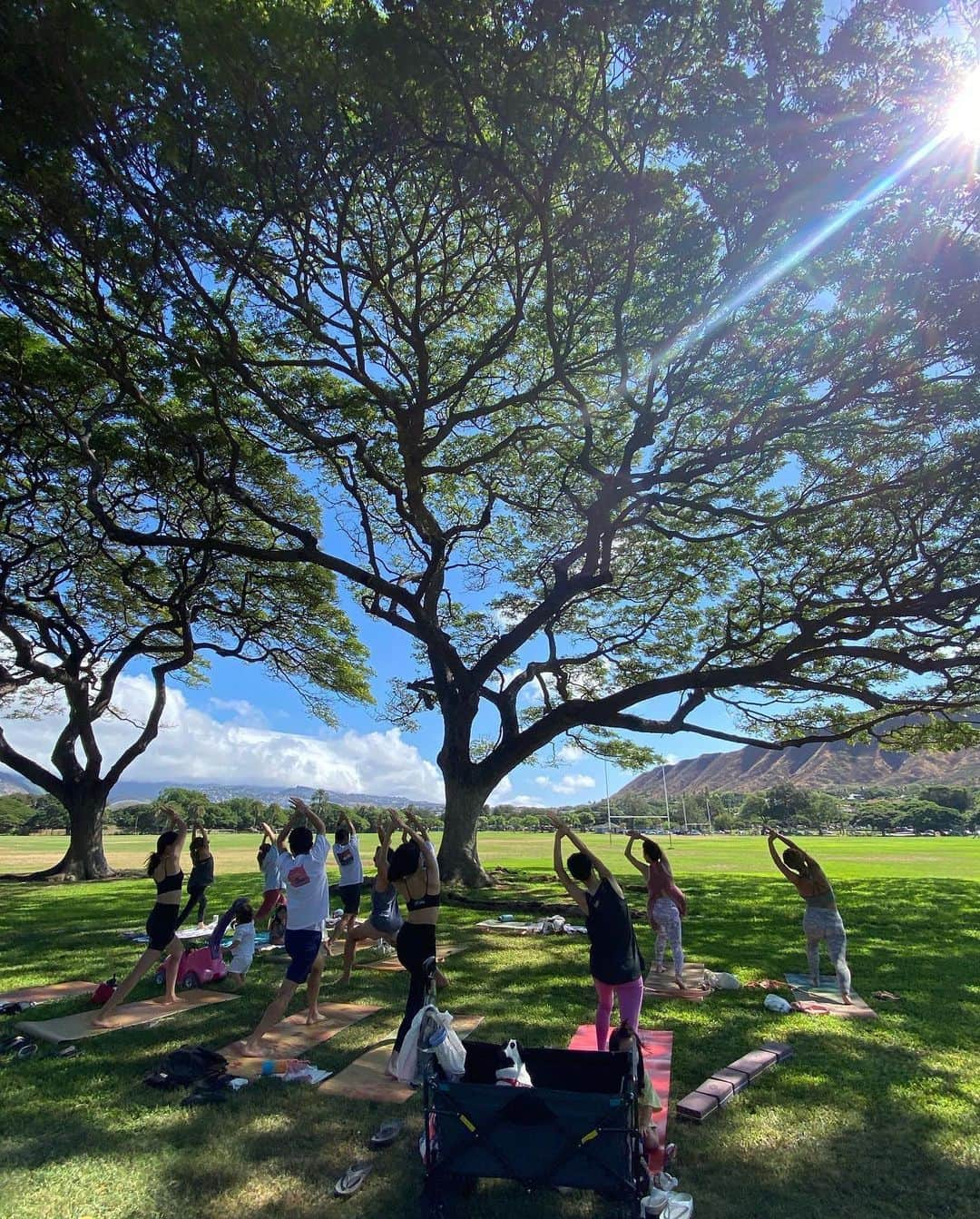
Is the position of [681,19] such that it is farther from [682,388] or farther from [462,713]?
[462,713]

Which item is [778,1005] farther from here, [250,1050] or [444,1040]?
[250,1050]

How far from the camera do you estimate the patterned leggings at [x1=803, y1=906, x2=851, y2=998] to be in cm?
788

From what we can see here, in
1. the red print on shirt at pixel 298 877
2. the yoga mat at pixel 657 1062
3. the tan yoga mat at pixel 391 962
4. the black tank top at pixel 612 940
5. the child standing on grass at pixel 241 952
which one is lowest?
the tan yoga mat at pixel 391 962

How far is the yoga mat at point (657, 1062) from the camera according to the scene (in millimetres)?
Answer: 4164

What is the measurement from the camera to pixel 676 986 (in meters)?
8.31

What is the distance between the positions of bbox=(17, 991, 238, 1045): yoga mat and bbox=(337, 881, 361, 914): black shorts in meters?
2.30

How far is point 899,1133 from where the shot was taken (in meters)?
4.64

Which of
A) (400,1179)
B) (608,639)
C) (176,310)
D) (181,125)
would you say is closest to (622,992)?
(400,1179)

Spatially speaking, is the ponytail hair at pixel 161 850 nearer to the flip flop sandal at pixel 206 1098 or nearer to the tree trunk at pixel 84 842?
the flip flop sandal at pixel 206 1098

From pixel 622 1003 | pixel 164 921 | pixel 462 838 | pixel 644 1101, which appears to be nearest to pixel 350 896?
pixel 164 921

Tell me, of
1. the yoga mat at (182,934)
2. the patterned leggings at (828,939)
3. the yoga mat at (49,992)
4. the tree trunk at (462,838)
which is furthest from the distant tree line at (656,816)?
the patterned leggings at (828,939)

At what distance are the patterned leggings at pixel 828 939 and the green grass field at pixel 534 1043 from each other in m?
0.50

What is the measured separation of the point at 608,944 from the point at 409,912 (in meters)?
1.69

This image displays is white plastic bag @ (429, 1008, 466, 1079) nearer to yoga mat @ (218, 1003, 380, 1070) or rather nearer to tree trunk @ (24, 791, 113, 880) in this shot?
yoga mat @ (218, 1003, 380, 1070)
